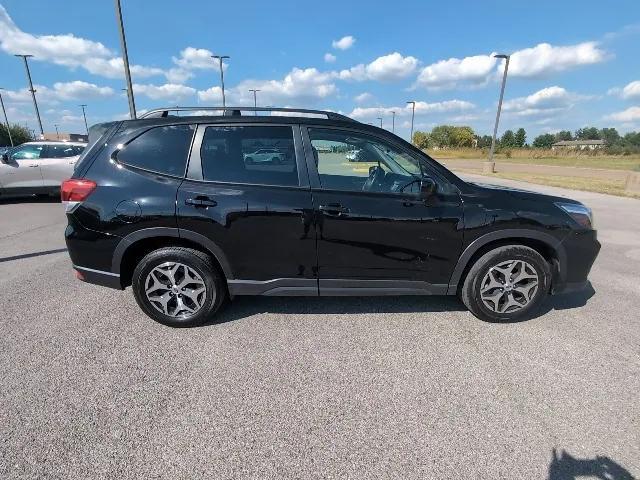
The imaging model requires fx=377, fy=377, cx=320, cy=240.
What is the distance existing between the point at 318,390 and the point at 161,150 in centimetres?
232

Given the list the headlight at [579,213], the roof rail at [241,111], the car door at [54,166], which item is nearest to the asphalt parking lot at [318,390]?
the headlight at [579,213]

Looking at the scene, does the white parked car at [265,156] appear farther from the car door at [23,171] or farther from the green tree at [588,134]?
the green tree at [588,134]

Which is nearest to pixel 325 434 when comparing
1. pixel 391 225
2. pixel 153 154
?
pixel 391 225

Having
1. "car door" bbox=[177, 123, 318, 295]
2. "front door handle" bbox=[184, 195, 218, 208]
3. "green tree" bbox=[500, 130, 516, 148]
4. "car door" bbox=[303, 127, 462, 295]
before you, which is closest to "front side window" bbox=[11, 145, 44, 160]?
"car door" bbox=[177, 123, 318, 295]

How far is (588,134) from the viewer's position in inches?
4665

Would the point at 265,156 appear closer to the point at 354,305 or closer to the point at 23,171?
the point at 354,305

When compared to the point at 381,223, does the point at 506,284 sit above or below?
below

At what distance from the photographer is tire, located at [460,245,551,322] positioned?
10.9 ft

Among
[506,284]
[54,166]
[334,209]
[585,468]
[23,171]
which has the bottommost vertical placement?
[585,468]

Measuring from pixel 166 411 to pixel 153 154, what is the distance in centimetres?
204

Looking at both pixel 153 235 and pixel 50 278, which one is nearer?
pixel 153 235

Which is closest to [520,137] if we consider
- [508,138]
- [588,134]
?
[508,138]

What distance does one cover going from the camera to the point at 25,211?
9.11 m

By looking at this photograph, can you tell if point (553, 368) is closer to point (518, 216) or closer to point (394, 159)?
point (518, 216)
